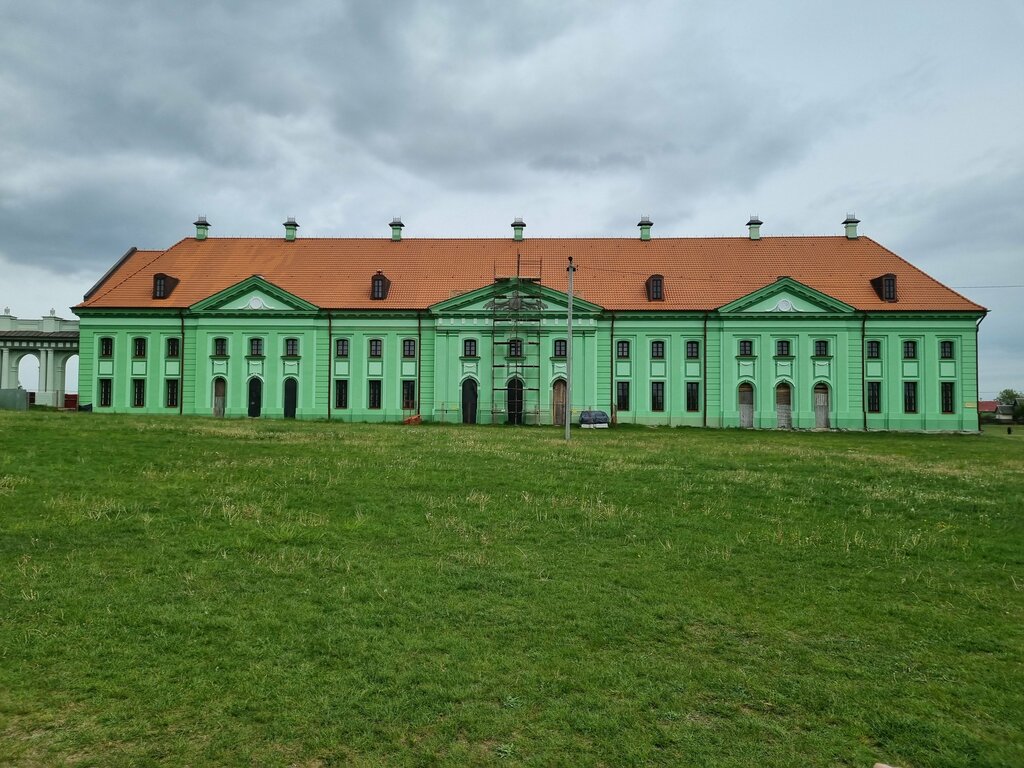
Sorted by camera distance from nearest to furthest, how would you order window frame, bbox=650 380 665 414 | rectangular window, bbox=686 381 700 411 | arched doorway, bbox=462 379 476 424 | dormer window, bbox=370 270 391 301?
rectangular window, bbox=686 381 700 411 → window frame, bbox=650 380 665 414 → arched doorway, bbox=462 379 476 424 → dormer window, bbox=370 270 391 301

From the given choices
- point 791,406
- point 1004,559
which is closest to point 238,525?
point 1004,559

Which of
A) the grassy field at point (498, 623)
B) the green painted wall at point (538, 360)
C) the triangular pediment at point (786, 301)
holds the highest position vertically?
the triangular pediment at point (786, 301)

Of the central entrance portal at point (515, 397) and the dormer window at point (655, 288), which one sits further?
the dormer window at point (655, 288)

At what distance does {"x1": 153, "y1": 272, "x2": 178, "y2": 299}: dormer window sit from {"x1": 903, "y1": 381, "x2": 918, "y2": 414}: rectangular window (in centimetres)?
4973

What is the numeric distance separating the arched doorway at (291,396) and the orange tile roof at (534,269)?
18.7 ft

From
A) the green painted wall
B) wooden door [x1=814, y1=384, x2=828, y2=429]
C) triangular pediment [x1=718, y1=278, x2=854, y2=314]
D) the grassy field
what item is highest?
triangular pediment [x1=718, y1=278, x2=854, y2=314]

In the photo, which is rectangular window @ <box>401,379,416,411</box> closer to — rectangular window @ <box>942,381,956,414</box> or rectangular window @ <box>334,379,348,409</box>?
rectangular window @ <box>334,379,348,409</box>

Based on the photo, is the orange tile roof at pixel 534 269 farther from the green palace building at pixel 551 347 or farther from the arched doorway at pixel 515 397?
the arched doorway at pixel 515 397

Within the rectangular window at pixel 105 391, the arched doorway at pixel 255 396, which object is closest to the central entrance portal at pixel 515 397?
the arched doorway at pixel 255 396

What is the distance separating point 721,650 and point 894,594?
3.23m

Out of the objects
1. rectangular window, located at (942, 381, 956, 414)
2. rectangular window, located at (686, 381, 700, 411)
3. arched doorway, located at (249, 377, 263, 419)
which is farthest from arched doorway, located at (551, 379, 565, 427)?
rectangular window, located at (942, 381, 956, 414)

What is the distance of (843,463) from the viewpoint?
19625 mm

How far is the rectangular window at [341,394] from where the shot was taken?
147 ft

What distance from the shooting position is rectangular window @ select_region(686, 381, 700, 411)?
44000mm
